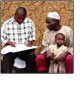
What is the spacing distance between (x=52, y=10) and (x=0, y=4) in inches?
32.7

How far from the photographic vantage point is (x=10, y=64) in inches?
234

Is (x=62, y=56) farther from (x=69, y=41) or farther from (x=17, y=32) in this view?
(x=17, y=32)

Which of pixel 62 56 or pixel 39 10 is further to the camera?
pixel 39 10

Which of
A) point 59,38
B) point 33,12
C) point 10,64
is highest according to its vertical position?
point 33,12

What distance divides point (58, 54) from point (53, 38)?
26 cm

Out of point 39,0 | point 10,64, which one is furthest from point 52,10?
point 10,64

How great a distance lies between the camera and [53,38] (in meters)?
5.98

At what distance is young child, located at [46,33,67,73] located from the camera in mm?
5926

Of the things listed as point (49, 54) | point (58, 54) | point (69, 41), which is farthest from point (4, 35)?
point (69, 41)

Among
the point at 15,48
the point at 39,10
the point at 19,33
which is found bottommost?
the point at 15,48

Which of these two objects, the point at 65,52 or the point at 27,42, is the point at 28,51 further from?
the point at 65,52

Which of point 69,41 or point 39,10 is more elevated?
point 39,10

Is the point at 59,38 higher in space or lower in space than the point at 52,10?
lower

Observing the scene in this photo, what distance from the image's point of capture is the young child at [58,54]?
19.4 ft
